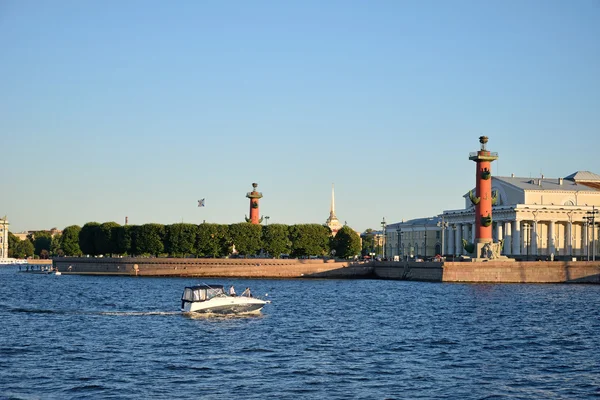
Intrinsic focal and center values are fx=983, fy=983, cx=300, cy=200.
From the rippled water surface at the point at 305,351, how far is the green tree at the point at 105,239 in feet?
184

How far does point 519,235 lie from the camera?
110 m

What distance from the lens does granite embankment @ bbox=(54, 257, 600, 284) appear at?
8425 centimetres

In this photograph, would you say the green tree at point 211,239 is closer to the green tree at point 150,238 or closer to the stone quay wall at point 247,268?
the stone quay wall at point 247,268

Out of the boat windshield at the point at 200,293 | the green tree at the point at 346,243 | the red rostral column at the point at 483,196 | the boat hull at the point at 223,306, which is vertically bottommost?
the boat hull at the point at 223,306

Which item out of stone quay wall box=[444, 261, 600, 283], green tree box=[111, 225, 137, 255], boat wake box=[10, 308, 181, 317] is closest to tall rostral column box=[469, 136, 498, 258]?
stone quay wall box=[444, 261, 600, 283]

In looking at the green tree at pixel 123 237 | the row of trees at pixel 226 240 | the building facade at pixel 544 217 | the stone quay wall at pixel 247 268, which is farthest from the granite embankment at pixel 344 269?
the building facade at pixel 544 217

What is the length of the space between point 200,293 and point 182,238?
200 feet

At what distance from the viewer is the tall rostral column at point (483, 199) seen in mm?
90188

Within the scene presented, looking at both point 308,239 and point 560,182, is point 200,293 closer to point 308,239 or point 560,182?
point 308,239

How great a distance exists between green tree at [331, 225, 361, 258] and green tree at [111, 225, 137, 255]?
76.5 feet

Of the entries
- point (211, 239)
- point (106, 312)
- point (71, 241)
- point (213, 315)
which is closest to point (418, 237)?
point (211, 239)

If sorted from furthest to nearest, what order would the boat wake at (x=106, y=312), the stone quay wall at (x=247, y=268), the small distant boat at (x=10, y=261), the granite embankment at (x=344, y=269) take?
the small distant boat at (x=10, y=261) → the stone quay wall at (x=247, y=268) → the granite embankment at (x=344, y=269) → the boat wake at (x=106, y=312)

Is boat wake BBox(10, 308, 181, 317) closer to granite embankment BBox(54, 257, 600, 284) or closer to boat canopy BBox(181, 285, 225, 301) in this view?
boat canopy BBox(181, 285, 225, 301)

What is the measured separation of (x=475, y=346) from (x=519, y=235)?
250 feet
